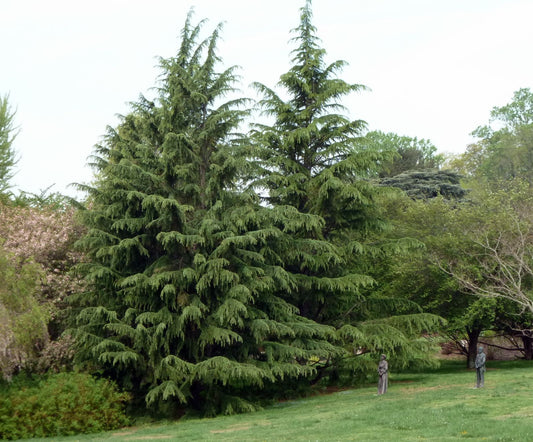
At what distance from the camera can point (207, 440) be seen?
14.1m

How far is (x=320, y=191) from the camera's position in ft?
73.9

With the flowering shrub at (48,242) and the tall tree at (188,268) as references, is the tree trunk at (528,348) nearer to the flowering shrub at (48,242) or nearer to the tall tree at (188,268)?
the tall tree at (188,268)

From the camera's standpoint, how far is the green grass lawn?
12.1 m

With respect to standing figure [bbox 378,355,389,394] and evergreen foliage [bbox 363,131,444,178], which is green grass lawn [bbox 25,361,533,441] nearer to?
standing figure [bbox 378,355,389,394]

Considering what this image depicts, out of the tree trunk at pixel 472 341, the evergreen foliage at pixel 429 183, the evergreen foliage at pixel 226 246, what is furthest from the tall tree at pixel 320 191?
the evergreen foliage at pixel 429 183

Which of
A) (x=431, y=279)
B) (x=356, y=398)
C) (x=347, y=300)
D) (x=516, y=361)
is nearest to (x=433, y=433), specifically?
(x=356, y=398)

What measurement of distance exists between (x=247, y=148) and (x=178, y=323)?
277 inches

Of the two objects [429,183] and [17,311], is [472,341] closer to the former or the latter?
[17,311]

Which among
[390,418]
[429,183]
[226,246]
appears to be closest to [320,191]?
[226,246]

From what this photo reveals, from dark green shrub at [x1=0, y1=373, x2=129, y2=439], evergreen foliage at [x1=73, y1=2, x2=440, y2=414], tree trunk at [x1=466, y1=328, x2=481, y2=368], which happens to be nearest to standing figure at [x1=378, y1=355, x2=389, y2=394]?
evergreen foliage at [x1=73, y1=2, x2=440, y2=414]

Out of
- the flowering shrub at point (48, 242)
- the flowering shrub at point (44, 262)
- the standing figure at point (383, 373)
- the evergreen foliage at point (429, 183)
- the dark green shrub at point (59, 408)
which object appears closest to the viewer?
the dark green shrub at point (59, 408)

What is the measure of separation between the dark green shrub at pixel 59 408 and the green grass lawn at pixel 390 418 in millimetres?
915

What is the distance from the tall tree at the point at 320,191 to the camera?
22.0 meters

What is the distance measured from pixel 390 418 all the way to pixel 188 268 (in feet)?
28.1
